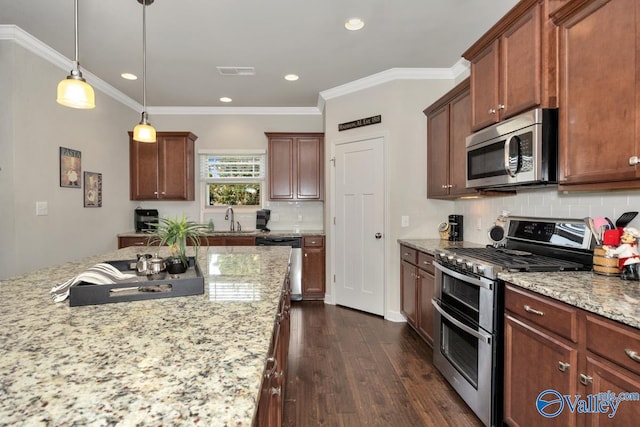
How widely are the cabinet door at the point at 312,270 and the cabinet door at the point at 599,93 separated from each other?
304 centimetres

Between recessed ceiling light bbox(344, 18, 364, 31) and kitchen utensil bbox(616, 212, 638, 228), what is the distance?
2.23 m

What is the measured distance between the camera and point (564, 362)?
1.38m

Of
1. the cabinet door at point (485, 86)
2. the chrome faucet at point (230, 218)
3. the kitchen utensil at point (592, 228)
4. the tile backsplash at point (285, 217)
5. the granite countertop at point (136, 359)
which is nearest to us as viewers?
the granite countertop at point (136, 359)

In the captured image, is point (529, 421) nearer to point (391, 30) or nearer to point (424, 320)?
point (424, 320)

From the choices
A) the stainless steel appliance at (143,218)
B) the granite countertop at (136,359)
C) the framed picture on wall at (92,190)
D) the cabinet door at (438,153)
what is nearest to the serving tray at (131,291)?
the granite countertop at (136,359)

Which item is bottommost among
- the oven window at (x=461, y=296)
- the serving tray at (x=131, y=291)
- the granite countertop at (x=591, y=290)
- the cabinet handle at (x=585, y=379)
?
the cabinet handle at (x=585, y=379)

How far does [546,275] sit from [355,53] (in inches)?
101

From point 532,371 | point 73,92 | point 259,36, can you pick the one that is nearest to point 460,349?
point 532,371

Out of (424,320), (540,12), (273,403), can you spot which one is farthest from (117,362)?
(424,320)

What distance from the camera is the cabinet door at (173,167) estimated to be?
4.75 metres

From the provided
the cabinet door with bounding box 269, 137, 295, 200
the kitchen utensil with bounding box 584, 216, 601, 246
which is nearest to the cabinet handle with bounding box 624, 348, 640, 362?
the kitchen utensil with bounding box 584, 216, 601, 246

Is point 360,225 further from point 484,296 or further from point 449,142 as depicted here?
point 484,296

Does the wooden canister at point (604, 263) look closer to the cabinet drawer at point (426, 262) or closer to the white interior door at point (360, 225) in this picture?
the cabinet drawer at point (426, 262)

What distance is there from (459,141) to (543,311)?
5.91 feet
